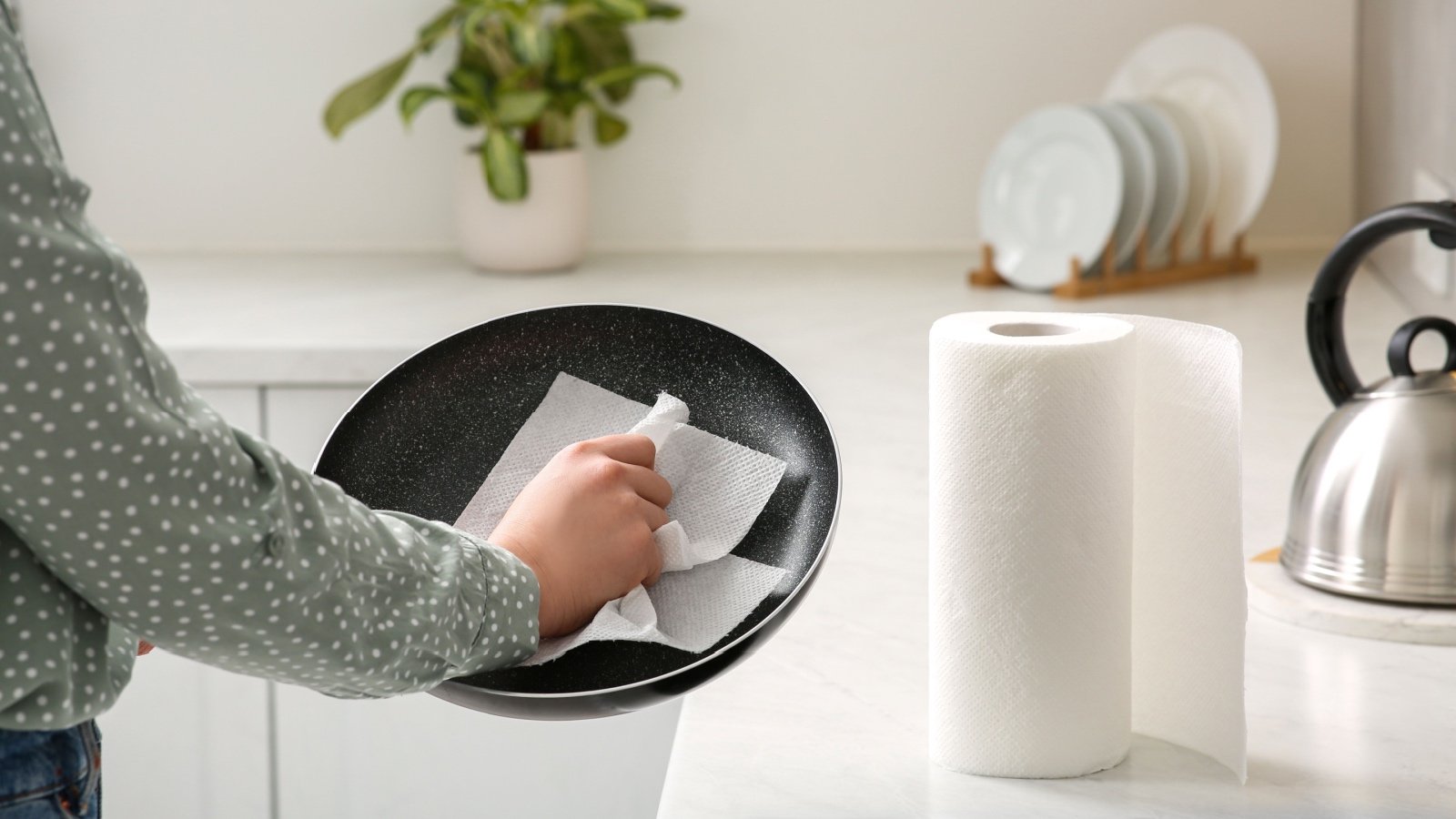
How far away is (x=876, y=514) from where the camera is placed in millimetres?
1077

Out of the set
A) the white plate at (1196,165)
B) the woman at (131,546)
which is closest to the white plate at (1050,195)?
the white plate at (1196,165)

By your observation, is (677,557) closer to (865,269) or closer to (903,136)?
(865,269)

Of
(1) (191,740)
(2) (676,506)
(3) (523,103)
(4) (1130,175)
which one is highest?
(3) (523,103)

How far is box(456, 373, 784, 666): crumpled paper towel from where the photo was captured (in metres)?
0.65

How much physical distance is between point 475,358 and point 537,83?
49.9 inches

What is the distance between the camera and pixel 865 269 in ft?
6.63

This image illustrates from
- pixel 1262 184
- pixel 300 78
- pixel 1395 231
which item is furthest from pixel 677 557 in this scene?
Answer: pixel 300 78

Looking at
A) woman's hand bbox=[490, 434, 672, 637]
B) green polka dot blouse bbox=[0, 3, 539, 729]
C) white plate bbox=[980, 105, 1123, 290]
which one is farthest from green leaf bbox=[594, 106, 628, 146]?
green polka dot blouse bbox=[0, 3, 539, 729]

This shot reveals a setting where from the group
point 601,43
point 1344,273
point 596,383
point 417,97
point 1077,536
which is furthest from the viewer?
point 601,43

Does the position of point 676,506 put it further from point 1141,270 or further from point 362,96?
point 362,96

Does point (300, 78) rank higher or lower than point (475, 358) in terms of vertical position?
higher

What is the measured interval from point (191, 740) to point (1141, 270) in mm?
1282

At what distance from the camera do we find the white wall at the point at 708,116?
206 cm

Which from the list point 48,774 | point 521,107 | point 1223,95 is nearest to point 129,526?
point 48,774
